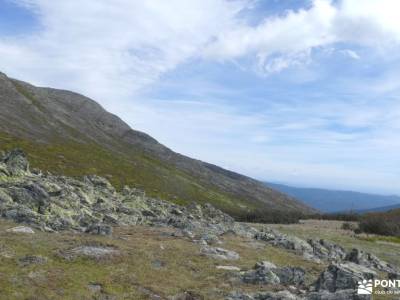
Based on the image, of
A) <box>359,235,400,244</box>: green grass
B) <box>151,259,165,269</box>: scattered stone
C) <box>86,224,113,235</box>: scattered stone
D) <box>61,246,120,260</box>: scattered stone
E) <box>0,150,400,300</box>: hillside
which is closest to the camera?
<box>0,150,400,300</box>: hillside

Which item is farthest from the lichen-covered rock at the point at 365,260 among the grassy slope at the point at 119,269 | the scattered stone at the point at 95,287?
the scattered stone at the point at 95,287

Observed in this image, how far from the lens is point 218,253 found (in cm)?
3341

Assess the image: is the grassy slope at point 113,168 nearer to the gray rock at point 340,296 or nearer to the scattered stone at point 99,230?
the scattered stone at point 99,230

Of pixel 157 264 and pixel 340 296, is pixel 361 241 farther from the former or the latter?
pixel 340 296

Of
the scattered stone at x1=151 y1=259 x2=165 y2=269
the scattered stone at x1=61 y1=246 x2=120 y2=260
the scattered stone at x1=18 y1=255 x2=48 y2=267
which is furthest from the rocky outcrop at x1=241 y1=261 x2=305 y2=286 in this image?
the scattered stone at x1=18 y1=255 x2=48 y2=267

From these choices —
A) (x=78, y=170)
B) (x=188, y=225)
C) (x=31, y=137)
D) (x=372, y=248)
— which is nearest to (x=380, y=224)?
(x=372, y=248)

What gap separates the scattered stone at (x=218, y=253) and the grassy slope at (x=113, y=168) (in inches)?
3301

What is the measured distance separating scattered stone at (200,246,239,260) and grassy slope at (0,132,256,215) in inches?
3301

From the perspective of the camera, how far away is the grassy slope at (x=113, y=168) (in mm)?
125231

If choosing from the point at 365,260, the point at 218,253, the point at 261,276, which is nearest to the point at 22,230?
the point at 218,253

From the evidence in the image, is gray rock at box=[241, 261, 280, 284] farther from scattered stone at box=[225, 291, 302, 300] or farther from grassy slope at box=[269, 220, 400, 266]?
grassy slope at box=[269, 220, 400, 266]

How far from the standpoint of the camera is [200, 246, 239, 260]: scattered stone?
107 ft

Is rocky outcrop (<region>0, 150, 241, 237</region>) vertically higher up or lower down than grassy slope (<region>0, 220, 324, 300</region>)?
higher up

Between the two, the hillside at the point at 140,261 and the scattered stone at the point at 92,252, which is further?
the scattered stone at the point at 92,252
